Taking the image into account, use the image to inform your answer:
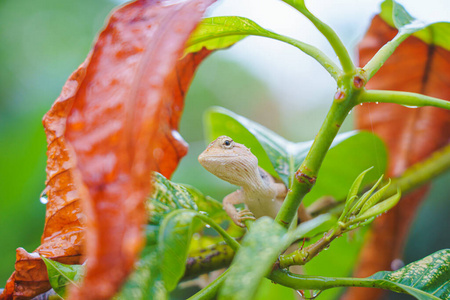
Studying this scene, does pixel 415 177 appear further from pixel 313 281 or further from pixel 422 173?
pixel 313 281

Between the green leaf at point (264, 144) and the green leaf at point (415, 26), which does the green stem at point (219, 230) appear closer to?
the green leaf at point (264, 144)

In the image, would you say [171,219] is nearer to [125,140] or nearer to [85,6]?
[125,140]

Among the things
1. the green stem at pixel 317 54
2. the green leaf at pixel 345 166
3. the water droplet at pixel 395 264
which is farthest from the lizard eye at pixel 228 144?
the water droplet at pixel 395 264

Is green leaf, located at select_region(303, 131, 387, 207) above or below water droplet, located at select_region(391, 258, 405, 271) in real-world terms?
above

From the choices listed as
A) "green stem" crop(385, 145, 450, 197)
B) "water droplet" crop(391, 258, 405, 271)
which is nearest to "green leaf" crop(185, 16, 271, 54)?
"green stem" crop(385, 145, 450, 197)

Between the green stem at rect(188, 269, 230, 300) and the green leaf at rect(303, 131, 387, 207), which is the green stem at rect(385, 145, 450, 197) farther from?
the green stem at rect(188, 269, 230, 300)

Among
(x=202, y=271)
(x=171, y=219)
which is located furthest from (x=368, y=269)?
(x=171, y=219)

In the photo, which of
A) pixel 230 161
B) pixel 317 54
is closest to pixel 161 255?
pixel 317 54
